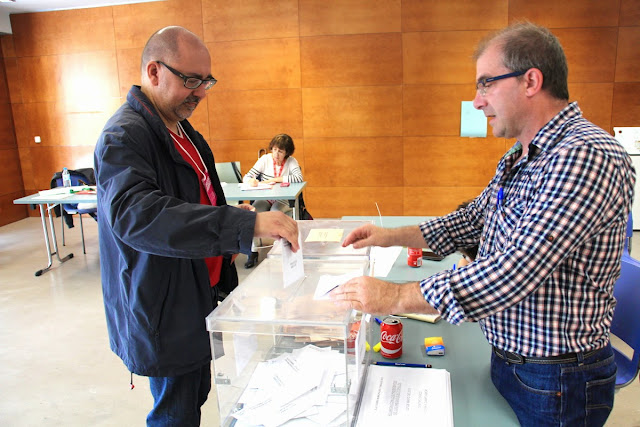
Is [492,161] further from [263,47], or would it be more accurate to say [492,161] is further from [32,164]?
[32,164]

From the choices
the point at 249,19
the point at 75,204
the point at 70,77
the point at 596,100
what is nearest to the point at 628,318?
the point at 596,100

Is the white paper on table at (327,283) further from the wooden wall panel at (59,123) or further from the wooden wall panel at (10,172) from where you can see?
the wooden wall panel at (10,172)

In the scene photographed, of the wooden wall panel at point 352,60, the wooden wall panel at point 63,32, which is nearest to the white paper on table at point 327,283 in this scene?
the wooden wall panel at point 352,60

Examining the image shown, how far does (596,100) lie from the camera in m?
5.74

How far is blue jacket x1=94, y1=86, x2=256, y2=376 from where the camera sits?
113cm

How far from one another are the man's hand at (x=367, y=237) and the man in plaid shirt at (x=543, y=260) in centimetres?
41

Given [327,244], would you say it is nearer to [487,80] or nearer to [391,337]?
[391,337]

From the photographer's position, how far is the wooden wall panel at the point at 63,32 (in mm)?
6566

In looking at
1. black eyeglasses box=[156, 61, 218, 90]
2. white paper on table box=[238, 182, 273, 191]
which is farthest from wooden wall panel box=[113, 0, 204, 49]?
black eyeglasses box=[156, 61, 218, 90]

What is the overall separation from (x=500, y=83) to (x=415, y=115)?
5.06m

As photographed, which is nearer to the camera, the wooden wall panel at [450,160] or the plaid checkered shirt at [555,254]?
the plaid checkered shirt at [555,254]

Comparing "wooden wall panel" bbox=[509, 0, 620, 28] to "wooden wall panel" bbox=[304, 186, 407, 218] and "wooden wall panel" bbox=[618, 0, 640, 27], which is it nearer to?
"wooden wall panel" bbox=[618, 0, 640, 27]

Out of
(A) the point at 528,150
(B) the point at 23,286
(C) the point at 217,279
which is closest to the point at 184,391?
(C) the point at 217,279

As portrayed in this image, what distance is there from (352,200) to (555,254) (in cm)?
548
